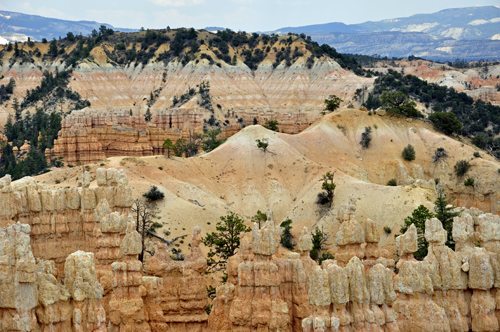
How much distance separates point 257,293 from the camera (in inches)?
1180

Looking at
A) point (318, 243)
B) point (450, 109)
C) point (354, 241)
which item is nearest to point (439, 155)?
point (450, 109)

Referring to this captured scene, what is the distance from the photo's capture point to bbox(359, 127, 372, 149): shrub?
10262 centimetres

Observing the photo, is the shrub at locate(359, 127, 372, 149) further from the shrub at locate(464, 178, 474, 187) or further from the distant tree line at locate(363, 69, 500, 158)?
the shrub at locate(464, 178, 474, 187)

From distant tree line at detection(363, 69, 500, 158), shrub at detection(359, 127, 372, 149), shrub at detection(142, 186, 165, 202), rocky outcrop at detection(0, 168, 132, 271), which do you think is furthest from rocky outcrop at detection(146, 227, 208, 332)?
distant tree line at detection(363, 69, 500, 158)

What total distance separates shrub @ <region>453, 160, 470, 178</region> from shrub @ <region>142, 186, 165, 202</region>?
157 ft

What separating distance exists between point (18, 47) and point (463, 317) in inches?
7582

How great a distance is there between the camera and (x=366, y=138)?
103 metres

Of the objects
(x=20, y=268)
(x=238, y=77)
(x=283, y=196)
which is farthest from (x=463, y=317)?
(x=238, y=77)

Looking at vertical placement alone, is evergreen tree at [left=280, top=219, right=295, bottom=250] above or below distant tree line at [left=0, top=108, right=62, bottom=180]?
below

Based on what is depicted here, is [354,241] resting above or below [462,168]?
above

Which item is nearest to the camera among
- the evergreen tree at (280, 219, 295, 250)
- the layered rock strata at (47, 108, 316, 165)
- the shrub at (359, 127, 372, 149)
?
the evergreen tree at (280, 219, 295, 250)

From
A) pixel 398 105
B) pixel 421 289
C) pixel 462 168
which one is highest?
pixel 398 105

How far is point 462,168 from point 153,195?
49.6 metres

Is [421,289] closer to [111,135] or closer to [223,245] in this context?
[223,245]
